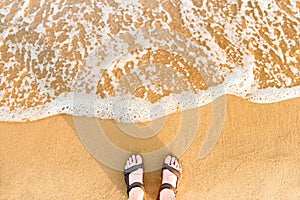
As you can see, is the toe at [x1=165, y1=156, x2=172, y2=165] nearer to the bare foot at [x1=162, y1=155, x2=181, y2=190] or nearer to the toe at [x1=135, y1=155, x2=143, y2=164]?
the bare foot at [x1=162, y1=155, x2=181, y2=190]

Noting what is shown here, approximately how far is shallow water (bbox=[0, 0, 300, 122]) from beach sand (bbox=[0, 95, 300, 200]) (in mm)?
189

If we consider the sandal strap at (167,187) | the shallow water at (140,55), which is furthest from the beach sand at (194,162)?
the shallow water at (140,55)

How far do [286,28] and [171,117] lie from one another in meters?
1.50

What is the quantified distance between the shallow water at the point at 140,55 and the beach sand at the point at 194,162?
189mm

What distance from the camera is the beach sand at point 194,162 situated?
267 cm

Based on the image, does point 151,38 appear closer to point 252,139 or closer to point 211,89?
point 211,89

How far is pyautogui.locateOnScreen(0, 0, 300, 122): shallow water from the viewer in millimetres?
2887

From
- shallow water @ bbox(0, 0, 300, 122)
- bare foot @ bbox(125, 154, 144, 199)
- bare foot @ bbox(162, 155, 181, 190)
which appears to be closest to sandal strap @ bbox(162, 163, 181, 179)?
bare foot @ bbox(162, 155, 181, 190)

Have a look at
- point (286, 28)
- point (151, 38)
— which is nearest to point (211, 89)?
point (151, 38)

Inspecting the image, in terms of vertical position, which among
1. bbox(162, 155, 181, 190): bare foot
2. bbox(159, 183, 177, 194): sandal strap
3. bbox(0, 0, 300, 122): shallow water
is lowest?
bbox(159, 183, 177, 194): sandal strap

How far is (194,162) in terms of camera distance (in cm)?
274

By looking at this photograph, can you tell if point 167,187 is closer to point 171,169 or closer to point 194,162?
point 171,169

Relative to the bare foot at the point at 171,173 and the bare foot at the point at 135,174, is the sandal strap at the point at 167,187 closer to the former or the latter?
the bare foot at the point at 171,173

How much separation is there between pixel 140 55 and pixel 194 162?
1154 millimetres
